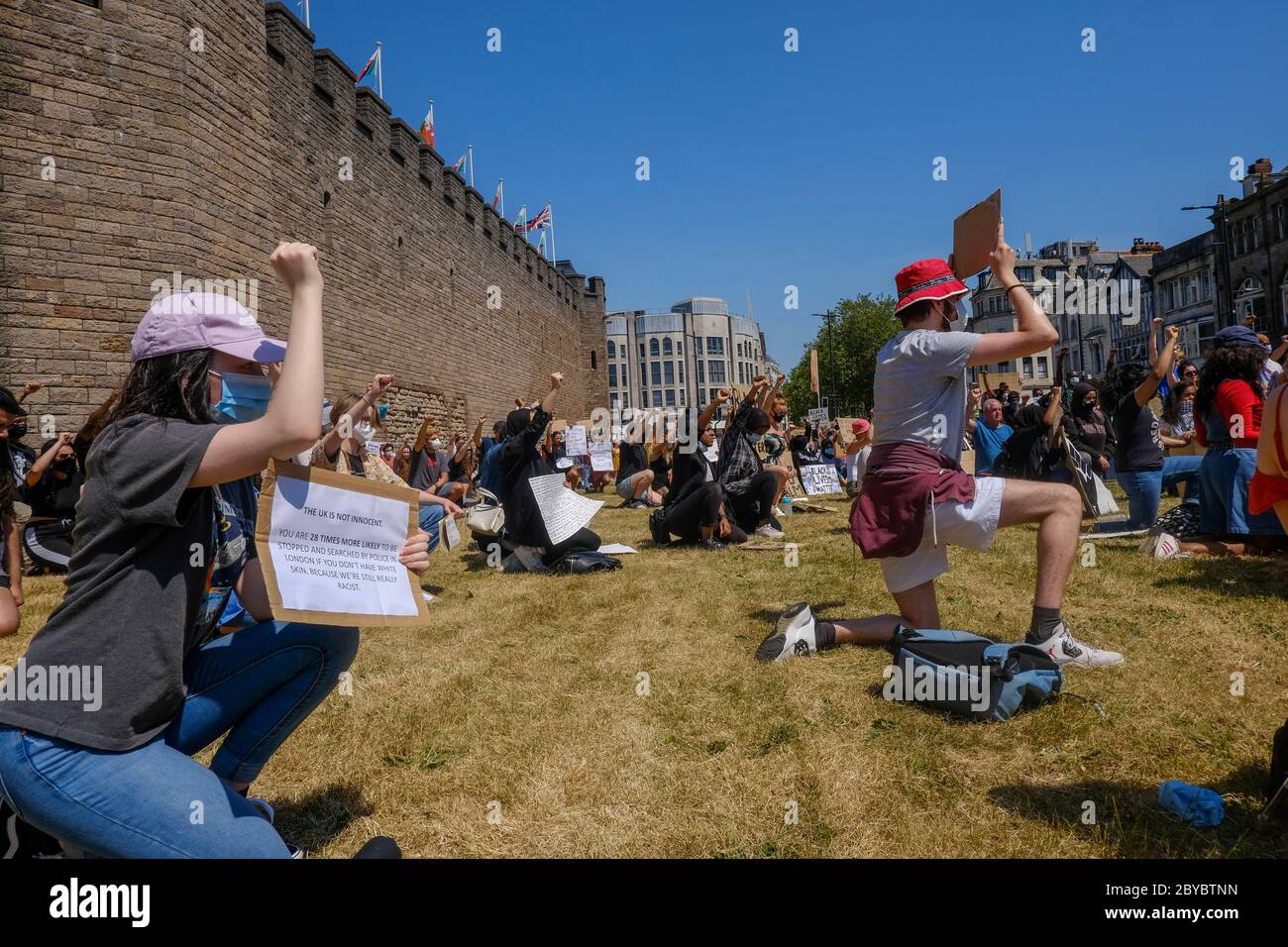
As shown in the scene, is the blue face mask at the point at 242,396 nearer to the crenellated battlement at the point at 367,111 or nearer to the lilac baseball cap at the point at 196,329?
the lilac baseball cap at the point at 196,329

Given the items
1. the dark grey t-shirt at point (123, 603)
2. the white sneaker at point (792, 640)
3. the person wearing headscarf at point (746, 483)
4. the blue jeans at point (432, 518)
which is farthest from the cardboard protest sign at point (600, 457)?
the dark grey t-shirt at point (123, 603)

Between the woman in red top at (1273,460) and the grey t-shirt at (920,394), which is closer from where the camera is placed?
the woman in red top at (1273,460)

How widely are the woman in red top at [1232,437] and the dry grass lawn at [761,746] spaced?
148cm

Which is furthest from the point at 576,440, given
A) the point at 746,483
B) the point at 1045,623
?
the point at 1045,623

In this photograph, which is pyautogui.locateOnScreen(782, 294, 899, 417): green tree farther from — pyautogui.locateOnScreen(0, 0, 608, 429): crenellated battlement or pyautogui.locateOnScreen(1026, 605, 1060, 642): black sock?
pyautogui.locateOnScreen(1026, 605, 1060, 642): black sock

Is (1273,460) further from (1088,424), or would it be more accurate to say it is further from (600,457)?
(600,457)

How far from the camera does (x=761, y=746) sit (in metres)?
3.38

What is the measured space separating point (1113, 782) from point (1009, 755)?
36 cm

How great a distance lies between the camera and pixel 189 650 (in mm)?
2324

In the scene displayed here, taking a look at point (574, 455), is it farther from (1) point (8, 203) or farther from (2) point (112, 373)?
(1) point (8, 203)

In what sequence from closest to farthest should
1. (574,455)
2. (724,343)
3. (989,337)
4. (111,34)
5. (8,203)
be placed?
(989,337)
(8,203)
(111,34)
(574,455)
(724,343)

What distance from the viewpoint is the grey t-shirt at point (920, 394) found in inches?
154

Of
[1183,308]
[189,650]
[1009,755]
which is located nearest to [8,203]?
[189,650]

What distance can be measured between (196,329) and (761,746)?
2654mm
